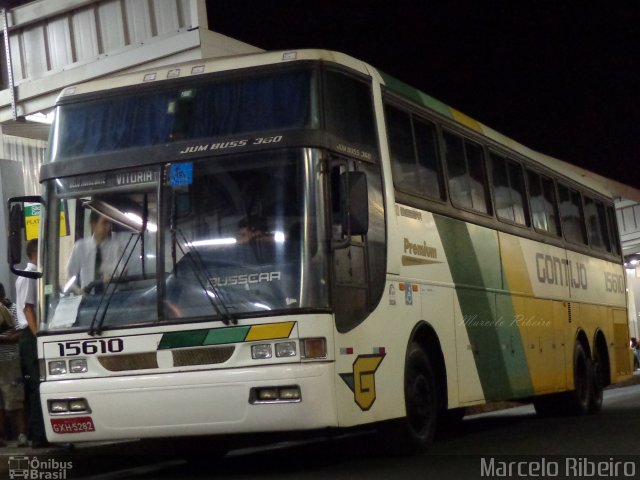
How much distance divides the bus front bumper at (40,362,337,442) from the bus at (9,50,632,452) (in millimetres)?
12

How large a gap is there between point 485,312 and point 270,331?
460 centimetres

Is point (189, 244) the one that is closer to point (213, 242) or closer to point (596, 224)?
point (213, 242)

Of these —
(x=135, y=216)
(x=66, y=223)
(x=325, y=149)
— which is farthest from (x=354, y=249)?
(x=66, y=223)

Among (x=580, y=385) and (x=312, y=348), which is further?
(x=580, y=385)

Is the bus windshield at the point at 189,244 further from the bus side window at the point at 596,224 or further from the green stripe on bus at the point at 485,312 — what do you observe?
the bus side window at the point at 596,224

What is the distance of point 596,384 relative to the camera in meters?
18.5

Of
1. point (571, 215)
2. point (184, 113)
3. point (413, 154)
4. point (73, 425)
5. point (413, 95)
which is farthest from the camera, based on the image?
point (571, 215)

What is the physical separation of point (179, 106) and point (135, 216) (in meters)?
1.05

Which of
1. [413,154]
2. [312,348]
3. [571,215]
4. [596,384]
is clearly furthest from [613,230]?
[312,348]

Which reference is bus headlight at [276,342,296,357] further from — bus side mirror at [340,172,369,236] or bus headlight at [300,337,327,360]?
bus side mirror at [340,172,369,236]

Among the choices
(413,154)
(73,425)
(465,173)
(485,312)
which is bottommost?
(73,425)

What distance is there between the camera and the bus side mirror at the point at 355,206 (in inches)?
368

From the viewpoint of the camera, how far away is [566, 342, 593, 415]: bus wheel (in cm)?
1738

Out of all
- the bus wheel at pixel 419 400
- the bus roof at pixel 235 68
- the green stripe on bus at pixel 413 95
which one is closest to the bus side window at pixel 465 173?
the green stripe on bus at pixel 413 95
